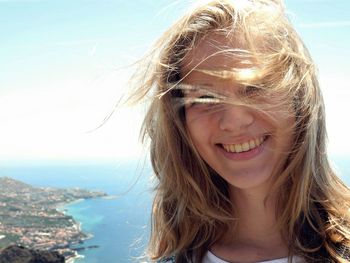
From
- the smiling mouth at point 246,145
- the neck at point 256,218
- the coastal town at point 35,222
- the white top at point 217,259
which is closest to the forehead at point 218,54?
the smiling mouth at point 246,145

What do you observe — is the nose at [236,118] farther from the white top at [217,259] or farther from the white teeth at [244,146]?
the white top at [217,259]

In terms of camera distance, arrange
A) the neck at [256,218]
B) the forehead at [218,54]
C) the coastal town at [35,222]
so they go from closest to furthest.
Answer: the forehead at [218,54] < the neck at [256,218] < the coastal town at [35,222]

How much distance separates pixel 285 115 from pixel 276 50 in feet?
0.77

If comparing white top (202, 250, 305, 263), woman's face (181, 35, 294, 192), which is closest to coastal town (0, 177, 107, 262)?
white top (202, 250, 305, 263)

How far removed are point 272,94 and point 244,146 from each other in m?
0.21

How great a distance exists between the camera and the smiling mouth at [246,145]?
1.45 m

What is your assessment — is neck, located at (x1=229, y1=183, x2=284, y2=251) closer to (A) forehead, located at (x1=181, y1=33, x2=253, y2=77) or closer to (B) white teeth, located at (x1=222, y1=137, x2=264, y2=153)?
(B) white teeth, located at (x1=222, y1=137, x2=264, y2=153)

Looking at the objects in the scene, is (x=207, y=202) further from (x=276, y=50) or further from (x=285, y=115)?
(x=276, y=50)

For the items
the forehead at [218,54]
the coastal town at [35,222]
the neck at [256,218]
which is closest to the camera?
the forehead at [218,54]

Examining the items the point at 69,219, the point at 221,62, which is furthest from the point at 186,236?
the point at 69,219

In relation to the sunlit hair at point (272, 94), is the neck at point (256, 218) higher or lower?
lower

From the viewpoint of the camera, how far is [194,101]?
60.8 inches

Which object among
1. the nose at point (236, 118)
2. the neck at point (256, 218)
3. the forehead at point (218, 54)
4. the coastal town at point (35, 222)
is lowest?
the coastal town at point (35, 222)

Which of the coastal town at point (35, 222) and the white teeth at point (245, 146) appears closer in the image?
the white teeth at point (245, 146)
